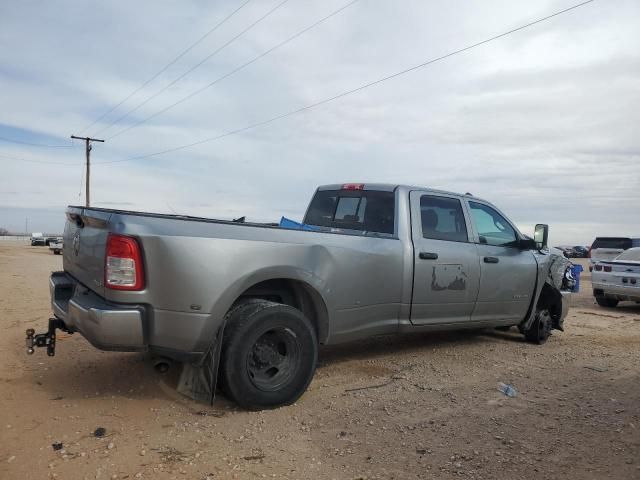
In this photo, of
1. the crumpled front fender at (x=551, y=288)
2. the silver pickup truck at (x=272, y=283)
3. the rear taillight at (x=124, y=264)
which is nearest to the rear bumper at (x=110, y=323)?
the silver pickup truck at (x=272, y=283)

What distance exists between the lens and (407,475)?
127 inches

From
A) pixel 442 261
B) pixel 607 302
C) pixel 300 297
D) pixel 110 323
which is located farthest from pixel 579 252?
pixel 110 323

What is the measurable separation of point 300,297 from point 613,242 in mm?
19710

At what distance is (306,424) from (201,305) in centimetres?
115

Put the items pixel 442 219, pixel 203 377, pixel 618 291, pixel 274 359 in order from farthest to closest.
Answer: pixel 618 291 < pixel 442 219 < pixel 274 359 < pixel 203 377

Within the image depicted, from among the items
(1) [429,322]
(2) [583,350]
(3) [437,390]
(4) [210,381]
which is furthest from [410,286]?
(2) [583,350]

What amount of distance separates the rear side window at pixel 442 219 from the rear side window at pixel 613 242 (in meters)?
16.7

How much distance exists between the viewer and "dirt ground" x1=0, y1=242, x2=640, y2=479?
3.31 m

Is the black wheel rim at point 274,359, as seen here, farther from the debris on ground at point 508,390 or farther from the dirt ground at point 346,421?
the debris on ground at point 508,390

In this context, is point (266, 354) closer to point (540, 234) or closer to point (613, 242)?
point (540, 234)

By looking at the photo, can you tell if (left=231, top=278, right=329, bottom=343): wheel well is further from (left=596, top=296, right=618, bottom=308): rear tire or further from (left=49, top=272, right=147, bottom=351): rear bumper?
(left=596, top=296, right=618, bottom=308): rear tire

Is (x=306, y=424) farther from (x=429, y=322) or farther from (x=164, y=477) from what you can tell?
(x=429, y=322)

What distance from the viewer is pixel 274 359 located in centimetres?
435

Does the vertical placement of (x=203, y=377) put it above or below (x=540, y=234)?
below
